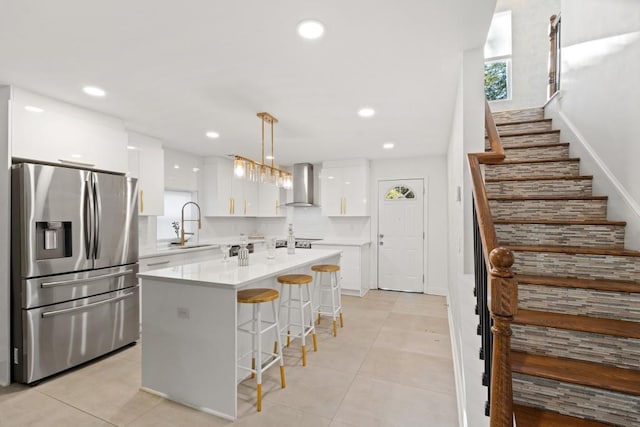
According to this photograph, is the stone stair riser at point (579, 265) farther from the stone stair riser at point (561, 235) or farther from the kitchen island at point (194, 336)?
the kitchen island at point (194, 336)

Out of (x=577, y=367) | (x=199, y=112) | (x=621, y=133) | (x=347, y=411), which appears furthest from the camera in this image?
(x=199, y=112)

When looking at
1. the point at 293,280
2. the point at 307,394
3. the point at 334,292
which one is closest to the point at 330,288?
the point at 334,292

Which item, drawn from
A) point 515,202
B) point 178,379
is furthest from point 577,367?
point 178,379

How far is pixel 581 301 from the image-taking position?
1.56 metres

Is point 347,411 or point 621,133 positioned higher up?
point 621,133

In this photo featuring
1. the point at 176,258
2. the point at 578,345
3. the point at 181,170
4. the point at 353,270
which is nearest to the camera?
the point at 578,345

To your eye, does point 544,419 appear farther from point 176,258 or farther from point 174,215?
point 174,215

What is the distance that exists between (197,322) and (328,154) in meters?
3.72

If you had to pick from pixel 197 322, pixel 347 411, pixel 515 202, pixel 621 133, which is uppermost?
pixel 621 133

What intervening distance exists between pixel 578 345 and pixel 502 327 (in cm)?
86

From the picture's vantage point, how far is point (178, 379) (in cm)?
223

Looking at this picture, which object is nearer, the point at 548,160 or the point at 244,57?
the point at 244,57

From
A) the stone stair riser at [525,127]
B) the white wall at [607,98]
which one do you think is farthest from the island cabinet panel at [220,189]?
the white wall at [607,98]

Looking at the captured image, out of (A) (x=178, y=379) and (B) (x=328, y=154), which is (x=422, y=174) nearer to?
(B) (x=328, y=154)
